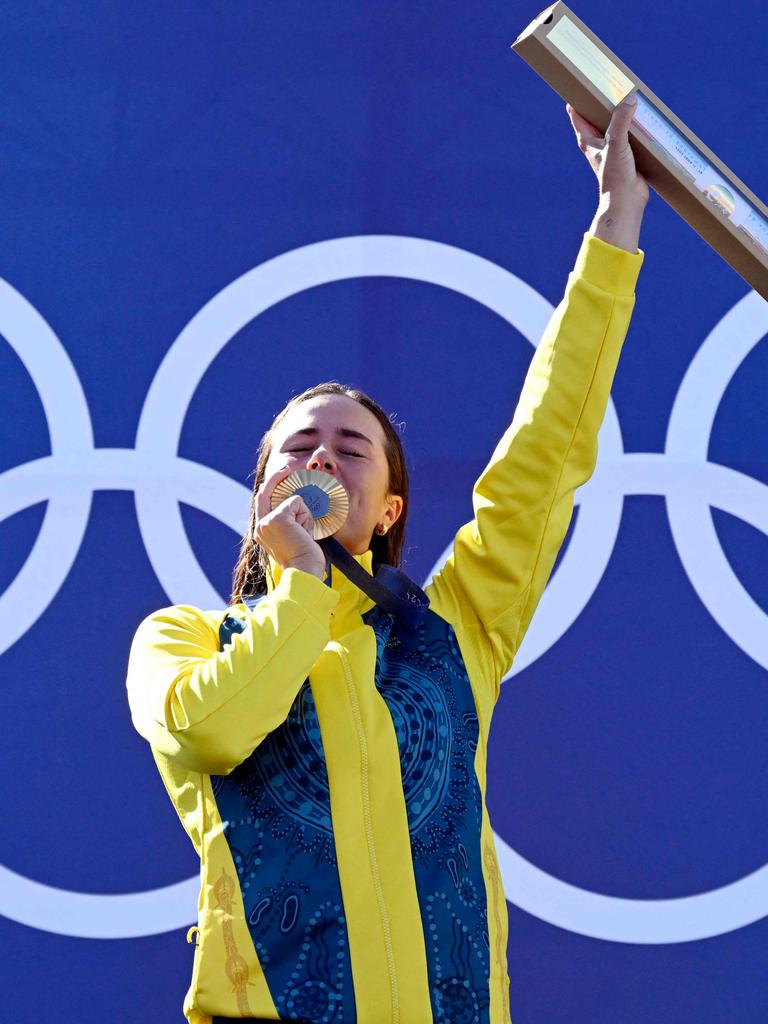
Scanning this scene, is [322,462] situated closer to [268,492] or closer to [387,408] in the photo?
[268,492]

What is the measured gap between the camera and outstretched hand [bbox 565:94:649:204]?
1.24 meters

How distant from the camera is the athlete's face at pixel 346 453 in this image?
53.1 inches

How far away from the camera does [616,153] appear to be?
4.11 ft

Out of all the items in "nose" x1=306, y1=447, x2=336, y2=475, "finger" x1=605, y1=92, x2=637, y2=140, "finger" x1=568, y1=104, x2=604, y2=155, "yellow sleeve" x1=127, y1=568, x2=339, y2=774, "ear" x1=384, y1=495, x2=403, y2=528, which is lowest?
"yellow sleeve" x1=127, y1=568, x2=339, y2=774

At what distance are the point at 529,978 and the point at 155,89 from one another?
1.68 metres

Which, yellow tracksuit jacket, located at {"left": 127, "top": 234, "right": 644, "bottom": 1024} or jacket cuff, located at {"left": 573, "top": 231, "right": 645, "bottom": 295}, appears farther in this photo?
jacket cuff, located at {"left": 573, "top": 231, "right": 645, "bottom": 295}

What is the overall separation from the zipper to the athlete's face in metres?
0.21

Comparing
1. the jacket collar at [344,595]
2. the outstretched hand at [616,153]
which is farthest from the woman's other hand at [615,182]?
the jacket collar at [344,595]

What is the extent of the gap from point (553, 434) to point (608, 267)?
191 millimetres

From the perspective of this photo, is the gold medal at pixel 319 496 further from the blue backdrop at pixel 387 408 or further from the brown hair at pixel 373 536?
the blue backdrop at pixel 387 408

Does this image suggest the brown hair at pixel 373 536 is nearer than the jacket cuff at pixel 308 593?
No

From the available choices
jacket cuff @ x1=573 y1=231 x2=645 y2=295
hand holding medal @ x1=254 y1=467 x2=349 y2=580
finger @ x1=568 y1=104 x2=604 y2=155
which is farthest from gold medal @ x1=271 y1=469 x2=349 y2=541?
finger @ x1=568 y1=104 x2=604 y2=155

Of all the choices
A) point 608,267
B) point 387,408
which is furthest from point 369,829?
point 387,408

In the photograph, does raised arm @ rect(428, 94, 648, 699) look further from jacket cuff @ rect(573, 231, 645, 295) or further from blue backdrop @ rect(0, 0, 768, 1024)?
blue backdrop @ rect(0, 0, 768, 1024)
